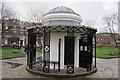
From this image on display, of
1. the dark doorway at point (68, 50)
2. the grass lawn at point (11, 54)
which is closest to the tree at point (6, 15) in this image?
the grass lawn at point (11, 54)

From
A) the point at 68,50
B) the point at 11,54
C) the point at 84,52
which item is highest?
the point at 68,50

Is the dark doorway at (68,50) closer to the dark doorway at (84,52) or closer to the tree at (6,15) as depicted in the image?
the dark doorway at (84,52)

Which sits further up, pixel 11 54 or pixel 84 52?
pixel 84 52

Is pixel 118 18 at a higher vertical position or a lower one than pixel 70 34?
higher

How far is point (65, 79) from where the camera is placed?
252 inches

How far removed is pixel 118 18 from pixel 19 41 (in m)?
35.7

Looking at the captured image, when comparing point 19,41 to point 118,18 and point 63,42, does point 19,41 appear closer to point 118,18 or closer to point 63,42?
point 118,18

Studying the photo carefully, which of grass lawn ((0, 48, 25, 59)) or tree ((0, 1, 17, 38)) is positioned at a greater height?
tree ((0, 1, 17, 38))

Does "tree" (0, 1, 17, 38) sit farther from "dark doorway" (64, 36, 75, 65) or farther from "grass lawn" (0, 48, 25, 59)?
"dark doorway" (64, 36, 75, 65)

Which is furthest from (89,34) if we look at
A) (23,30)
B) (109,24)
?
(23,30)

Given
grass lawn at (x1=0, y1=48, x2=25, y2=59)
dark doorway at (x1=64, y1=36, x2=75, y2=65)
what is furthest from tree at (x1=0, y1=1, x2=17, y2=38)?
dark doorway at (x1=64, y1=36, x2=75, y2=65)

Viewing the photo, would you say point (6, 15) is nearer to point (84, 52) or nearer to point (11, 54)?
point (11, 54)

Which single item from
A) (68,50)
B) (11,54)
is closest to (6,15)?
(11,54)

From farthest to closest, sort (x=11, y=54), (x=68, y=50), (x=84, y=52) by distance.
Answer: (x=11, y=54) → (x=84, y=52) → (x=68, y=50)
